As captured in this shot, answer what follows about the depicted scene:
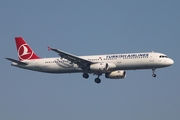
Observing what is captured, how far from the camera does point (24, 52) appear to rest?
301ft

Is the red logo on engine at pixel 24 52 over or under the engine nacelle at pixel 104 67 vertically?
over

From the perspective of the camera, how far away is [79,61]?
82.8 metres

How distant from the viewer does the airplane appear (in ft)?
262

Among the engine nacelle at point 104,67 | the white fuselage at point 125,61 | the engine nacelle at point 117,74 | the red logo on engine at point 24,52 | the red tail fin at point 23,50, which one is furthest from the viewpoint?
the red logo on engine at point 24,52

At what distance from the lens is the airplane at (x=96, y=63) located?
262 feet

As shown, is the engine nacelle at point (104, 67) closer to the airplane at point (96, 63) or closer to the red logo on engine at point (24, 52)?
the airplane at point (96, 63)

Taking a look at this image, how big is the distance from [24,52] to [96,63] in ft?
53.5

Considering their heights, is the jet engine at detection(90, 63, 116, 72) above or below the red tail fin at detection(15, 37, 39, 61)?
below

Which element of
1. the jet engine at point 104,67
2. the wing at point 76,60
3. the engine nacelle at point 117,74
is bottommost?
the engine nacelle at point 117,74

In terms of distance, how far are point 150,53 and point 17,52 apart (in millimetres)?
26398

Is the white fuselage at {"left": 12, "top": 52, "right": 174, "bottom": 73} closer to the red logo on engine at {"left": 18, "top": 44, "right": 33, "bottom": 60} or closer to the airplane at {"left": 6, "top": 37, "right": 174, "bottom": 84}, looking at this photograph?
the airplane at {"left": 6, "top": 37, "right": 174, "bottom": 84}

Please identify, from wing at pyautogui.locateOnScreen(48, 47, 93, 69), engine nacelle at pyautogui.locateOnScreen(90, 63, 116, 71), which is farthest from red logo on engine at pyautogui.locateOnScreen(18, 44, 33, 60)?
engine nacelle at pyautogui.locateOnScreen(90, 63, 116, 71)

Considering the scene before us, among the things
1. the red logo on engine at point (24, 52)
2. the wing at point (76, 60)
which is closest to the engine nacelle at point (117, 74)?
the wing at point (76, 60)

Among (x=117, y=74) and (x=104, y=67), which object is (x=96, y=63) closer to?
(x=104, y=67)
